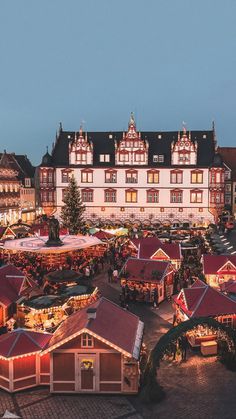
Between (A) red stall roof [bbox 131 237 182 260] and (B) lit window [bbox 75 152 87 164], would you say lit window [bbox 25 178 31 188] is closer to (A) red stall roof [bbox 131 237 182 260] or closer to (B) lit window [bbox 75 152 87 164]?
(B) lit window [bbox 75 152 87 164]

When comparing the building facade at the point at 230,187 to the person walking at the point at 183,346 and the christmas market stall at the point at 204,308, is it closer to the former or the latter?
the christmas market stall at the point at 204,308

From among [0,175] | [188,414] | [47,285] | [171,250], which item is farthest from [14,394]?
[0,175]

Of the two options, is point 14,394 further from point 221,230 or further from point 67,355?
point 221,230

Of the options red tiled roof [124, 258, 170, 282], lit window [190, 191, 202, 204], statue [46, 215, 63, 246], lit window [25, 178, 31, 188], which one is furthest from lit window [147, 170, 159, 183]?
red tiled roof [124, 258, 170, 282]

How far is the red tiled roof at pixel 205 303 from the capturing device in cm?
1895

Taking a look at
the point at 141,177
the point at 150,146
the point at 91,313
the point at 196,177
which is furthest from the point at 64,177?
the point at 91,313

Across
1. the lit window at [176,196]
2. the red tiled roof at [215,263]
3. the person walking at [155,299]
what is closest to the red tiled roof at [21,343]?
the person walking at [155,299]

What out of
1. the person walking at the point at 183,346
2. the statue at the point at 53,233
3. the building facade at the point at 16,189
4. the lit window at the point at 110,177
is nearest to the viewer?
the person walking at the point at 183,346

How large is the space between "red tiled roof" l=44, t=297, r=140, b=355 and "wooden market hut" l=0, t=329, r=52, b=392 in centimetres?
65

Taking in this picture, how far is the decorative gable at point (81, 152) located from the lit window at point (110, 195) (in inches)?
181

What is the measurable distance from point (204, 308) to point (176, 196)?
4047 cm

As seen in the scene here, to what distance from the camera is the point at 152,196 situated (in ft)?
195

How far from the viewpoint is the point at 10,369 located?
49.0ft

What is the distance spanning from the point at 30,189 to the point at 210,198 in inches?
1226
